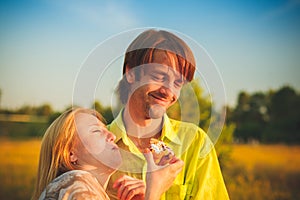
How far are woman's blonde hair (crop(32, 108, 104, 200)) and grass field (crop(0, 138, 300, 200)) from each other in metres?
1.73

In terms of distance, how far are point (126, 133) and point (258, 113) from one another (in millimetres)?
1683

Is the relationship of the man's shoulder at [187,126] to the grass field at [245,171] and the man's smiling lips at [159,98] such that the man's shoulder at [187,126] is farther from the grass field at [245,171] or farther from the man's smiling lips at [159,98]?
the grass field at [245,171]

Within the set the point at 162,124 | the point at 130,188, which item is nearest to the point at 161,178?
the point at 130,188

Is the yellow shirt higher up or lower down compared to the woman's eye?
lower down

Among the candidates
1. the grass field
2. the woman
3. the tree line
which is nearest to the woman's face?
the woman

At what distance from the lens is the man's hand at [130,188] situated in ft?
4.18

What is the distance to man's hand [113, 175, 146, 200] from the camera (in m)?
1.28

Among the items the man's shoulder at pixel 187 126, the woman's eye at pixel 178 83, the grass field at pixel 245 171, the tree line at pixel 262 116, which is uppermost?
the woman's eye at pixel 178 83

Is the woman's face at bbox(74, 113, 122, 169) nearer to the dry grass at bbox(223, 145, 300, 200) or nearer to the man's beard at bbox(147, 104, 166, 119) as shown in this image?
the man's beard at bbox(147, 104, 166, 119)

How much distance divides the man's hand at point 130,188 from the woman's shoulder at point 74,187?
0.18ft

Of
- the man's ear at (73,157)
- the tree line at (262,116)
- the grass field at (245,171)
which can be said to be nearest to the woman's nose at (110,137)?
the man's ear at (73,157)

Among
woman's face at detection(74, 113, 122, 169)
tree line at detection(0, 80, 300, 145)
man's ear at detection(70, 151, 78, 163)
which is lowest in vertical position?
tree line at detection(0, 80, 300, 145)

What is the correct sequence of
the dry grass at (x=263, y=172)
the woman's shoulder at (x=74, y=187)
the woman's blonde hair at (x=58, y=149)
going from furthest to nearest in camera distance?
the dry grass at (x=263, y=172) → the woman's blonde hair at (x=58, y=149) → the woman's shoulder at (x=74, y=187)

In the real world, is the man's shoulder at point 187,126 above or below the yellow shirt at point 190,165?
above
